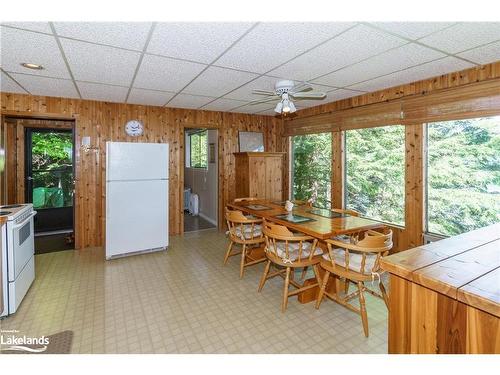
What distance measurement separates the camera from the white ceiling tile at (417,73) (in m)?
2.83

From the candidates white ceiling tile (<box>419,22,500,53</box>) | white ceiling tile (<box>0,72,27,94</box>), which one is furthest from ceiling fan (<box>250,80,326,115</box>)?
white ceiling tile (<box>0,72,27,94</box>)

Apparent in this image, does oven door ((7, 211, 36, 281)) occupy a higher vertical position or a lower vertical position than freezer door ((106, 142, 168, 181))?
lower

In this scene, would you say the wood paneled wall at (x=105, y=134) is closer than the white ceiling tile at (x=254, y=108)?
Yes

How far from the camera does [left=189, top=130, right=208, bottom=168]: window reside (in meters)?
6.85

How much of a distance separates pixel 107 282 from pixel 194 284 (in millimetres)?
1022

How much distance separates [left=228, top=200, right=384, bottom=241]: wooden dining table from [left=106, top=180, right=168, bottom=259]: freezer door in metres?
1.28

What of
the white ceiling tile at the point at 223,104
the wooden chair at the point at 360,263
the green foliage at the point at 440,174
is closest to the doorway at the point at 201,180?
the white ceiling tile at the point at 223,104

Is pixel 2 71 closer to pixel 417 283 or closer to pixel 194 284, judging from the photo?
pixel 194 284

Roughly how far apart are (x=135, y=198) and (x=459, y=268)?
3822 mm

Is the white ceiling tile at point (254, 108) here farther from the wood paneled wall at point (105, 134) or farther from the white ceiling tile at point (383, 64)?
the white ceiling tile at point (383, 64)

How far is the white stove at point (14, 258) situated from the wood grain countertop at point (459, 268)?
2.98 meters

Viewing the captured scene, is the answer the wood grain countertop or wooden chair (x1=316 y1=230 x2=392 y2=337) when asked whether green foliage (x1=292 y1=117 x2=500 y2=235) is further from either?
the wood grain countertop
